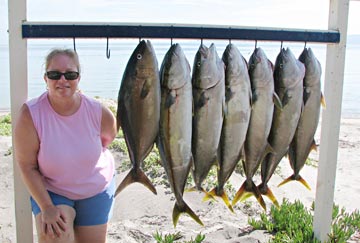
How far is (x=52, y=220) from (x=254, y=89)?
146cm

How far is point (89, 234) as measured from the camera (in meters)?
3.10

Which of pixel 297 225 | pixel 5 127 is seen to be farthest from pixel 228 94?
pixel 5 127

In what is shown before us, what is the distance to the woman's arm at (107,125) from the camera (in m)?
3.08

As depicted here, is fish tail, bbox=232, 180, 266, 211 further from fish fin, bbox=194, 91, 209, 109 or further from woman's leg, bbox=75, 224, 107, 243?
woman's leg, bbox=75, 224, 107, 243

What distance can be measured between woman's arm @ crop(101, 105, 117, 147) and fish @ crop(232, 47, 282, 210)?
896 millimetres

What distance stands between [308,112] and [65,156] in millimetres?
1594

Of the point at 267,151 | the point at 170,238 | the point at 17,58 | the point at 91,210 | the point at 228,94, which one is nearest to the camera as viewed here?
the point at 228,94

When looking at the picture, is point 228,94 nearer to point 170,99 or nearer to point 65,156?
point 170,99

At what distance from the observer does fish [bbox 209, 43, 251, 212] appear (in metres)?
2.74

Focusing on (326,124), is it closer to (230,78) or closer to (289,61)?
(289,61)

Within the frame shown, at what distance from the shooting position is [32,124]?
2.87 metres

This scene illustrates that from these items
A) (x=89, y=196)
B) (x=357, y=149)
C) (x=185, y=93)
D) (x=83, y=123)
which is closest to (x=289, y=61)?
(x=185, y=93)

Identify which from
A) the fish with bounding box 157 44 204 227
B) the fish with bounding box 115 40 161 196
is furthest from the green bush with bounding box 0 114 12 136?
the fish with bounding box 157 44 204 227

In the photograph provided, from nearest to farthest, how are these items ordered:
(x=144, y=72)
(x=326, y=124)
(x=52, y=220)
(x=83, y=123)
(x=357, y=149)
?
1. (x=144, y=72)
2. (x=52, y=220)
3. (x=83, y=123)
4. (x=326, y=124)
5. (x=357, y=149)
